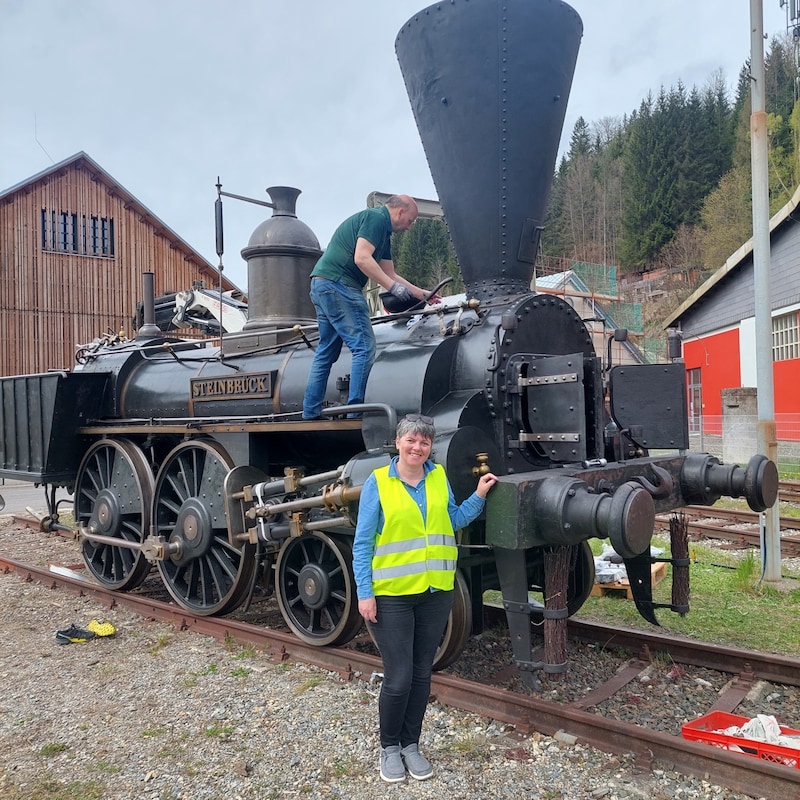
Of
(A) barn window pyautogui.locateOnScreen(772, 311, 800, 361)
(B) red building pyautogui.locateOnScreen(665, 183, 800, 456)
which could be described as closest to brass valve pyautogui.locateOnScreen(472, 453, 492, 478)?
(B) red building pyautogui.locateOnScreen(665, 183, 800, 456)

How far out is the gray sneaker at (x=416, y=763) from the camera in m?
3.20

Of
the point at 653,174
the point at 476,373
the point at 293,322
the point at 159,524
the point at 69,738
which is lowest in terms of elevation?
the point at 69,738

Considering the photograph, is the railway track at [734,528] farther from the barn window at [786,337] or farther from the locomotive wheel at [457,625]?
the barn window at [786,337]

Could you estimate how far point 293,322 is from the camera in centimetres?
622

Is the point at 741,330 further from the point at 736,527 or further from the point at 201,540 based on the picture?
the point at 201,540

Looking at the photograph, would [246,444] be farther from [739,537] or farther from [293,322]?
[739,537]

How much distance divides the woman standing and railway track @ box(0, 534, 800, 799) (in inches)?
24.7

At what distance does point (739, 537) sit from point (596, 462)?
491 cm

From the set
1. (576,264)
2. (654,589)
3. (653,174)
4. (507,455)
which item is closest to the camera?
(507,455)

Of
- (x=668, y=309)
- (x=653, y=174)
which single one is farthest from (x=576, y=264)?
(x=653, y=174)

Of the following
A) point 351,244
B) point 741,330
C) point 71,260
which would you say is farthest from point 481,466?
point 71,260

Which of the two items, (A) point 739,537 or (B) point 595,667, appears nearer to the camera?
(B) point 595,667

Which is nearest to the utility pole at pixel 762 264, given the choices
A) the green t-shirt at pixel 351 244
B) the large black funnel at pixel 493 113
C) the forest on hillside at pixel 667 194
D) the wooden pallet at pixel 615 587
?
the wooden pallet at pixel 615 587

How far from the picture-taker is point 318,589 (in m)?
4.72
